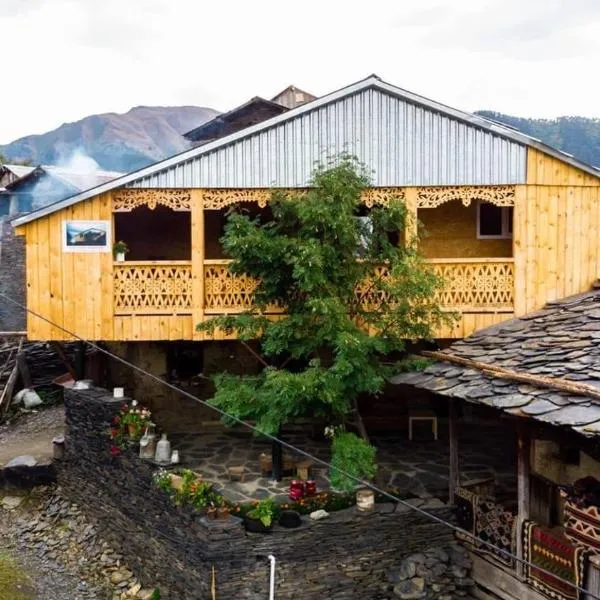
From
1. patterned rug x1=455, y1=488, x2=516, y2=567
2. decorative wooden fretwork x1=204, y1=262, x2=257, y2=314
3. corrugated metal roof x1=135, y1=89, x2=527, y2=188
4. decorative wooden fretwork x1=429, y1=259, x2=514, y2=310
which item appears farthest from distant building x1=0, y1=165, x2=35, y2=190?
patterned rug x1=455, y1=488, x2=516, y2=567

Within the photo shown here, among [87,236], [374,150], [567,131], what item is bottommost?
[87,236]

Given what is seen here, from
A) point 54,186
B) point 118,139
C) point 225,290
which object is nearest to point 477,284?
point 225,290

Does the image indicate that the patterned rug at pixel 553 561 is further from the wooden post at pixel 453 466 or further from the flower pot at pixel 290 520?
the flower pot at pixel 290 520

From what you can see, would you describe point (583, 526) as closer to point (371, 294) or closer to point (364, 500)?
point (364, 500)

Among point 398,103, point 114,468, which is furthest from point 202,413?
point 398,103

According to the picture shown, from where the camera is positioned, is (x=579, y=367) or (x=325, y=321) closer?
(x=579, y=367)

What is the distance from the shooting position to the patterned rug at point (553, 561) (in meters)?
8.83

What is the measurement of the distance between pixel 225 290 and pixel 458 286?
14.6 ft

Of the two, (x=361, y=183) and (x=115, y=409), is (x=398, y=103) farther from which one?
(x=115, y=409)

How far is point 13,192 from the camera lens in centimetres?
2633

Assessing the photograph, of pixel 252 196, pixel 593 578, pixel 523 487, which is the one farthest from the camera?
pixel 252 196

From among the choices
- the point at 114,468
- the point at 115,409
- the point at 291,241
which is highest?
the point at 291,241

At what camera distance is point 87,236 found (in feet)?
40.6

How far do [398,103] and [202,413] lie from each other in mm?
8448
